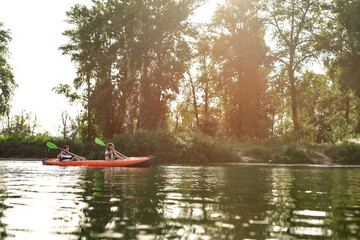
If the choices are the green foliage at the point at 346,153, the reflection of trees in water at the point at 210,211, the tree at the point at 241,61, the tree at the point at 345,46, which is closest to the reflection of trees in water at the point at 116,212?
the reflection of trees in water at the point at 210,211

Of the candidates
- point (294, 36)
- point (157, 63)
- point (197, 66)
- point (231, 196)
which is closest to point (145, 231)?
point (231, 196)

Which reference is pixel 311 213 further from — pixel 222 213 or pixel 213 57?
pixel 213 57

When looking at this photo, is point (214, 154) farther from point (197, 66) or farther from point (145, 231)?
point (145, 231)

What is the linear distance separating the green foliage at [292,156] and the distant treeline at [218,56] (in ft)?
20.9

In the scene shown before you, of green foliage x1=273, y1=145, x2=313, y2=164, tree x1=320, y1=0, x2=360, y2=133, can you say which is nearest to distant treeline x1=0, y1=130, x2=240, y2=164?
green foliage x1=273, y1=145, x2=313, y2=164

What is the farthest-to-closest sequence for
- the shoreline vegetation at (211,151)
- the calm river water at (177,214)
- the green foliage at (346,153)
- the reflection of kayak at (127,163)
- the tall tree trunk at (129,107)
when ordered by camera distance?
the tall tree trunk at (129,107) < the shoreline vegetation at (211,151) < the green foliage at (346,153) < the reflection of kayak at (127,163) < the calm river water at (177,214)

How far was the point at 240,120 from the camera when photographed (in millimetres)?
37188

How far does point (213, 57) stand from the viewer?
1495 inches

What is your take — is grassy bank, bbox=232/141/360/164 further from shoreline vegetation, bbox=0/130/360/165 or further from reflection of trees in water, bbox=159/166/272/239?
reflection of trees in water, bbox=159/166/272/239

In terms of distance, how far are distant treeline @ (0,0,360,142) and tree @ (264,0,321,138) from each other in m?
0.09

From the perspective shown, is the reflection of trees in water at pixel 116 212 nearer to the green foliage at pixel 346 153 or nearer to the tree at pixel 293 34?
the green foliage at pixel 346 153

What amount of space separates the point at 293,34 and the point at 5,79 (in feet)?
89.2

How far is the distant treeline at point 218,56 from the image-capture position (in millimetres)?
33750

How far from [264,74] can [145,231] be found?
36.5m
